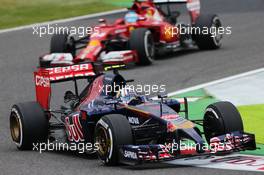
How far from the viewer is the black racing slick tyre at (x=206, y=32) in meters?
21.9

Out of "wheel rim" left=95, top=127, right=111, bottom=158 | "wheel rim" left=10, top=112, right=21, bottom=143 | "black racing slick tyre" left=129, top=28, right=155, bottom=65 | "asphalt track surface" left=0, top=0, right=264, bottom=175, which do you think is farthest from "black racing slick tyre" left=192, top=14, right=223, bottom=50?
"wheel rim" left=95, top=127, right=111, bottom=158

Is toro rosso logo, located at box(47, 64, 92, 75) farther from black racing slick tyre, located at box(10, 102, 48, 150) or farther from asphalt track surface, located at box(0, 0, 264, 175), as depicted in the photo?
asphalt track surface, located at box(0, 0, 264, 175)

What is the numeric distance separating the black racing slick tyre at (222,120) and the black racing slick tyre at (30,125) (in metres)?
2.15

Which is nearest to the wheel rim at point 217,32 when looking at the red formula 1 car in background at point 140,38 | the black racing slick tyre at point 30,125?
the red formula 1 car in background at point 140,38

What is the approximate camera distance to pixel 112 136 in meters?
11.2

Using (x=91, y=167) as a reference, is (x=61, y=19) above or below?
above

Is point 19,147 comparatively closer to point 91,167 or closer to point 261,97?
point 91,167

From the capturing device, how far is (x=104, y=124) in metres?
11.4

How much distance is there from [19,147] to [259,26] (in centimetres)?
1371

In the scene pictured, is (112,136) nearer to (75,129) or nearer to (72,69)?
(75,129)

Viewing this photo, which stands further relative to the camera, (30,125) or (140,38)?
(140,38)

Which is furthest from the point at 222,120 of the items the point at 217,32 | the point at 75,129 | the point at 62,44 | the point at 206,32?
the point at 217,32

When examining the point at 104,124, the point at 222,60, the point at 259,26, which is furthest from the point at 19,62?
the point at 104,124

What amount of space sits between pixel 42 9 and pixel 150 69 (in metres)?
10.2
